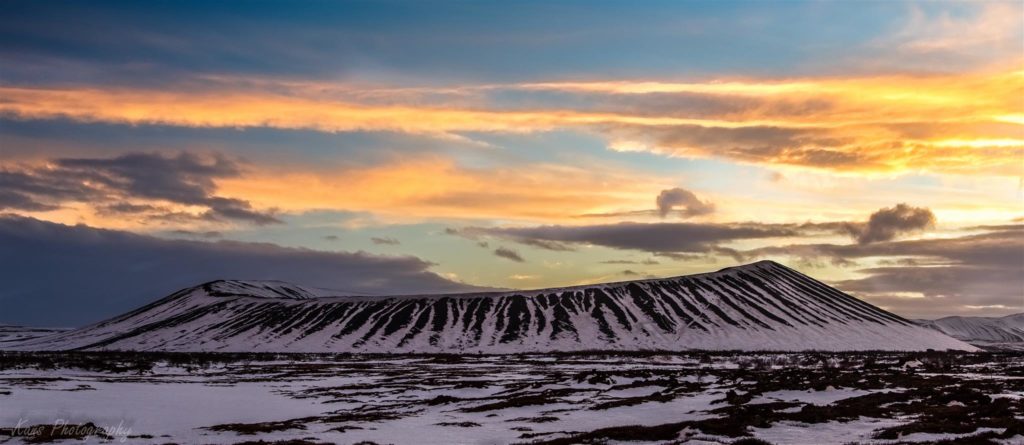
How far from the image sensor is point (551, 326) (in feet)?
557

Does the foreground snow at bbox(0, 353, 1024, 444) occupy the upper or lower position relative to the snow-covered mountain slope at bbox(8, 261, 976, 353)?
upper

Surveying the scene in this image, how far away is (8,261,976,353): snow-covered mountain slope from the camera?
157125 millimetres

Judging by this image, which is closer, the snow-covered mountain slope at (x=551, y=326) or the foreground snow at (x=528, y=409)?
the foreground snow at (x=528, y=409)

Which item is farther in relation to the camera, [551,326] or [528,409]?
[551,326]

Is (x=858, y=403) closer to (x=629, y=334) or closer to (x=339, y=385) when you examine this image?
(x=339, y=385)

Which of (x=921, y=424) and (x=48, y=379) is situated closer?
(x=921, y=424)

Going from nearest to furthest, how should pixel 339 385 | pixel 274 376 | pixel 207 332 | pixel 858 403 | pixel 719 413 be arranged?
pixel 719 413 < pixel 858 403 < pixel 339 385 < pixel 274 376 < pixel 207 332

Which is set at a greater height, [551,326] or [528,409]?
[528,409]

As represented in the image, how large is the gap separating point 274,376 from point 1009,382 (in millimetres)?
59432

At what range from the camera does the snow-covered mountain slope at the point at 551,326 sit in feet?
516

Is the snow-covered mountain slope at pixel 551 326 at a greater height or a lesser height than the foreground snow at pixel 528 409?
lesser

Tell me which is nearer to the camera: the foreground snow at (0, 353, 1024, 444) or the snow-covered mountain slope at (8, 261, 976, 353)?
the foreground snow at (0, 353, 1024, 444)

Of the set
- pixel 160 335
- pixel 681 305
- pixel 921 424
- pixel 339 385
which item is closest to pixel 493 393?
pixel 339 385

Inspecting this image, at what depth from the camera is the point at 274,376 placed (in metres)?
74.5
